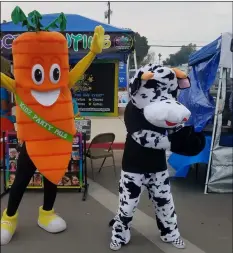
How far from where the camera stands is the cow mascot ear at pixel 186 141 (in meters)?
2.11

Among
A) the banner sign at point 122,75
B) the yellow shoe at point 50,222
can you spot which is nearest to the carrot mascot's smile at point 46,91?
the banner sign at point 122,75

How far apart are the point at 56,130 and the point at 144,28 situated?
697 mm

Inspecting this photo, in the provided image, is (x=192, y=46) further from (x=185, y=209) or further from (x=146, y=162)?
(x=185, y=209)

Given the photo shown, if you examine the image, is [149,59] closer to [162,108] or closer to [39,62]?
[162,108]

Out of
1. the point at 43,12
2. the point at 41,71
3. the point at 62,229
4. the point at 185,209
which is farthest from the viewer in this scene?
the point at 185,209

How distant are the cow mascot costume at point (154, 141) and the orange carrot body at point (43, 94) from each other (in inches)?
17.1

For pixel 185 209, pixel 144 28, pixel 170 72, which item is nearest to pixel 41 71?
pixel 144 28

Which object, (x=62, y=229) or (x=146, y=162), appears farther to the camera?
(x=62, y=229)

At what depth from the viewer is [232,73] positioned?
322 cm

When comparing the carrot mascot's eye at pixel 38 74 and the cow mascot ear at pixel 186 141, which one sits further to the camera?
the cow mascot ear at pixel 186 141

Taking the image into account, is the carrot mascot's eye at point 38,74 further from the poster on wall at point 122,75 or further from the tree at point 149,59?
the tree at point 149,59

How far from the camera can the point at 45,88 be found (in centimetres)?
179

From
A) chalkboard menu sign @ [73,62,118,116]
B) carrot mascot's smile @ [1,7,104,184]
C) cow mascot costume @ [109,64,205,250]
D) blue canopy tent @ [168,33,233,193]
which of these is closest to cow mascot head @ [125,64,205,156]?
cow mascot costume @ [109,64,205,250]

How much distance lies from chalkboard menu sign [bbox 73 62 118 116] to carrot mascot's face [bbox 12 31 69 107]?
163 mm
